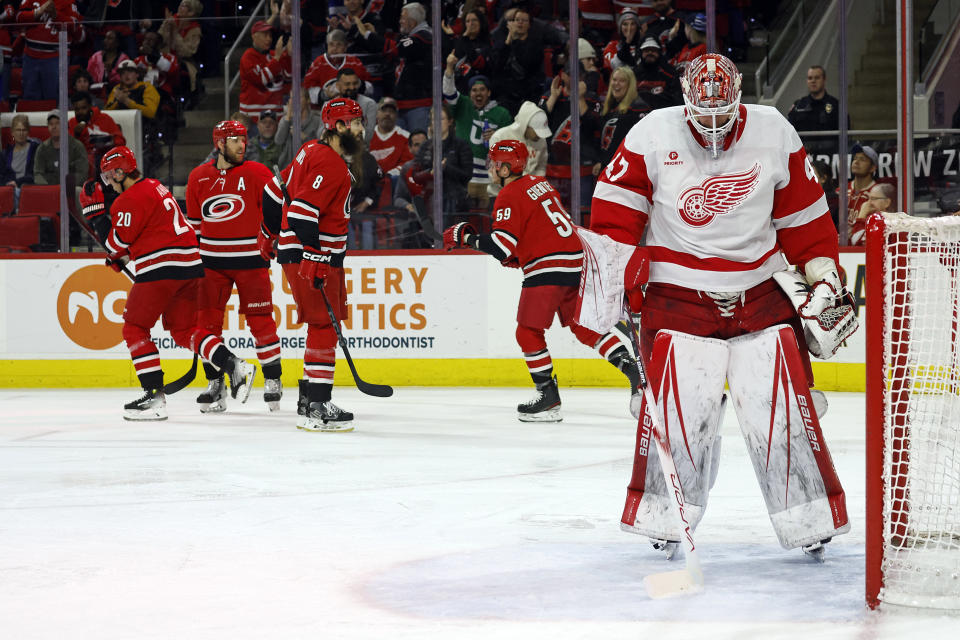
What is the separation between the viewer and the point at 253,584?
270 centimetres

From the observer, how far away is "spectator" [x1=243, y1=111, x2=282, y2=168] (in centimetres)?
792

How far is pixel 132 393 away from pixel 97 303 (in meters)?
0.74

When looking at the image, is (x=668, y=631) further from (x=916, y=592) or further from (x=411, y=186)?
(x=411, y=186)

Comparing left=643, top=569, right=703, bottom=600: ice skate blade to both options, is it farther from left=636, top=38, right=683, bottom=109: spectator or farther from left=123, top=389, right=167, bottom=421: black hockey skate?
left=636, top=38, right=683, bottom=109: spectator

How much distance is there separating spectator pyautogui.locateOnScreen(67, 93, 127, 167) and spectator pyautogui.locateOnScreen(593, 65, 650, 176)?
3138mm

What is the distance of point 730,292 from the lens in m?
2.89

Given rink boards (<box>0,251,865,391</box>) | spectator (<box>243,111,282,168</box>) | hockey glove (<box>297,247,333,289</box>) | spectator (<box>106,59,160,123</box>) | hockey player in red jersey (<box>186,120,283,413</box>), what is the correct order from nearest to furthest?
hockey glove (<box>297,247,333,289</box>)
hockey player in red jersey (<box>186,120,283,413</box>)
rink boards (<box>0,251,865,391</box>)
spectator (<box>243,111,282,168</box>)
spectator (<box>106,59,160,123</box>)

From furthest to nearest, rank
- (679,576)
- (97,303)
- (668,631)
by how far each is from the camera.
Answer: (97,303)
(679,576)
(668,631)

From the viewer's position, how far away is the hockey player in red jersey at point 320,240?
17.3 ft

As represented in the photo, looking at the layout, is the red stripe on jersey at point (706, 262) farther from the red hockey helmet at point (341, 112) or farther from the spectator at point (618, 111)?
the spectator at point (618, 111)

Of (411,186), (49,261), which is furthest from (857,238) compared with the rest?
(49,261)

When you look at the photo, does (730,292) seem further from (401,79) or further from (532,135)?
(401,79)

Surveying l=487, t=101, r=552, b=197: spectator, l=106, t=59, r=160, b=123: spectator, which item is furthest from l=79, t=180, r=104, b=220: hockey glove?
l=487, t=101, r=552, b=197: spectator

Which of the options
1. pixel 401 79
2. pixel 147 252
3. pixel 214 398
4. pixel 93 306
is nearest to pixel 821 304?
pixel 147 252
